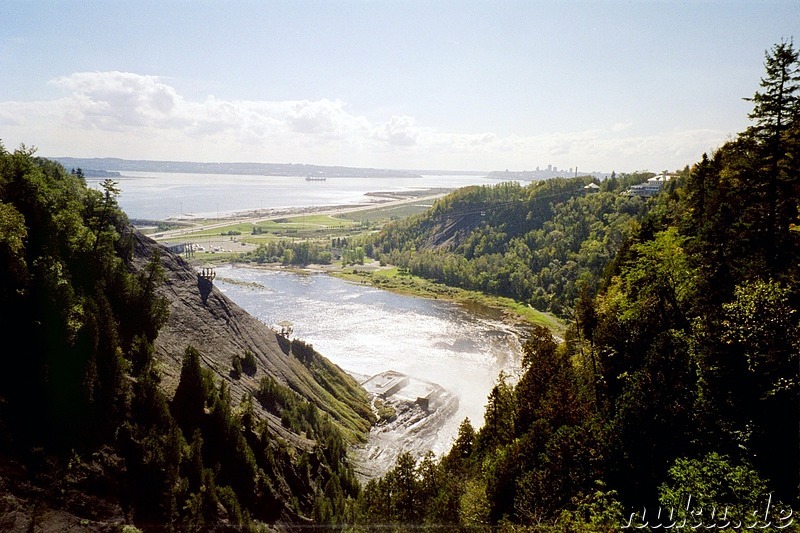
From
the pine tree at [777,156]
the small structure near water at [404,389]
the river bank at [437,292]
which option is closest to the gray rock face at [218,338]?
the small structure near water at [404,389]

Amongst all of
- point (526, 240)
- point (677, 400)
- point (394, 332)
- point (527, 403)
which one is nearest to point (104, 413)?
point (527, 403)

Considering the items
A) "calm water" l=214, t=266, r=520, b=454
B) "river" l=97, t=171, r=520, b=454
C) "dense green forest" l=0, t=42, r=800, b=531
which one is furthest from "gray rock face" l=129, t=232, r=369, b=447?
"calm water" l=214, t=266, r=520, b=454

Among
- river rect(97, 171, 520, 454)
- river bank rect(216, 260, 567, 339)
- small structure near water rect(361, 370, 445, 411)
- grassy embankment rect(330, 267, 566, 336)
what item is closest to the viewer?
small structure near water rect(361, 370, 445, 411)

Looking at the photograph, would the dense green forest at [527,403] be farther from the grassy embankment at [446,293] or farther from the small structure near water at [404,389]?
the grassy embankment at [446,293]

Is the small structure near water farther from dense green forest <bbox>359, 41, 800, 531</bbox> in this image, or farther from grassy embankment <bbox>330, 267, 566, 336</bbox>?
grassy embankment <bbox>330, 267, 566, 336</bbox>

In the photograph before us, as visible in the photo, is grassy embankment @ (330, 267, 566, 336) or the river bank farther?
grassy embankment @ (330, 267, 566, 336)

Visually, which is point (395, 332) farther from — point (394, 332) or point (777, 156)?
point (777, 156)

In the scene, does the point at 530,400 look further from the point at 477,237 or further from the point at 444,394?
the point at 477,237
